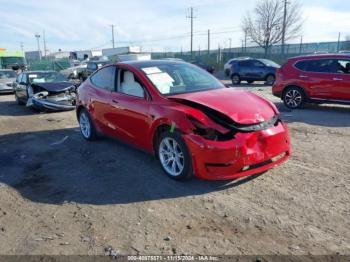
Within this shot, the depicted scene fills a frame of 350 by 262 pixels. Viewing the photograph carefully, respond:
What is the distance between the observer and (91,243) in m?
3.25

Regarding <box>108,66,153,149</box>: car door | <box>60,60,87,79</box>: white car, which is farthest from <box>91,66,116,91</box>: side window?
<box>60,60,87,79</box>: white car

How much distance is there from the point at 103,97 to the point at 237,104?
2697 mm

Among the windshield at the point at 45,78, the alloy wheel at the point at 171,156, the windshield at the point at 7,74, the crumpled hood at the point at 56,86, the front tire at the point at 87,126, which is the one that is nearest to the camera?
the alloy wheel at the point at 171,156

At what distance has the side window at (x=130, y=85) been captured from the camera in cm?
520

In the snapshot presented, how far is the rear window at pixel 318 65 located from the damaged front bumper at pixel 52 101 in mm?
7612

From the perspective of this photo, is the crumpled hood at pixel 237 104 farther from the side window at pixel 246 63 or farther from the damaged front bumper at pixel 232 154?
the side window at pixel 246 63

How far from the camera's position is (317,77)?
32.5 feet

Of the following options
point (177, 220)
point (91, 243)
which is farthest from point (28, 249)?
point (177, 220)

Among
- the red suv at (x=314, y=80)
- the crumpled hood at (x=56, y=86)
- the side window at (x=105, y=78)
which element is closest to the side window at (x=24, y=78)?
the crumpled hood at (x=56, y=86)

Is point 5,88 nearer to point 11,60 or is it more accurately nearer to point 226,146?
point 226,146

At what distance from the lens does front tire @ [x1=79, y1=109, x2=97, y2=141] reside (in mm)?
6834

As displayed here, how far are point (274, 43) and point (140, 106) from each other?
1600 inches

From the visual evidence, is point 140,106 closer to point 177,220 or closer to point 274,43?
point 177,220

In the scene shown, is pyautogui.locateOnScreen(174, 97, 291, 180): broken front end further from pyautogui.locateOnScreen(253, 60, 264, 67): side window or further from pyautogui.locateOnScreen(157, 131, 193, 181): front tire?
pyautogui.locateOnScreen(253, 60, 264, 67): side window
